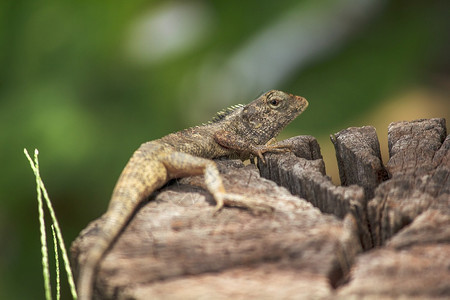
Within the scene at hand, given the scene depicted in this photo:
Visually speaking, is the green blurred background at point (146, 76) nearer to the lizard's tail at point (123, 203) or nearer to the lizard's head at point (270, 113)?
the lizard's head at point (270, 113)

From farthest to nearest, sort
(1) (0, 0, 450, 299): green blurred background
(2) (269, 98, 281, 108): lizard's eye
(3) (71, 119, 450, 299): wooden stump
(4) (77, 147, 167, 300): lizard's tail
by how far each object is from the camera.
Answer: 1. (1) (0, 0, 450, 299): green blurred background
2. (2) (269, 98, 281, 108): lizard's eye
3. (4) (77, 147, 167, 300): lizard's tail
4. (3) (71, 119, 450, 299): wooden stump

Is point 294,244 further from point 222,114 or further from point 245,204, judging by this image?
point 222,114

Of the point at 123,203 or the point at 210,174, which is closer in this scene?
the point at 123,203

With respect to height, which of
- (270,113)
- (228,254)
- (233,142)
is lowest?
(228,254)

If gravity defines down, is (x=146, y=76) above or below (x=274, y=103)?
above

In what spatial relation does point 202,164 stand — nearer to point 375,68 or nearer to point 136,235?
point 136,235

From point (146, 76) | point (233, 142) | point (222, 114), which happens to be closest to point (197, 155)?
point (233, 142)

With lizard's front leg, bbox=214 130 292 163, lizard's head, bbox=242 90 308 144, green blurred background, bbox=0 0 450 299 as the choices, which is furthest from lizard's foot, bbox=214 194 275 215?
green blurred background, bbox=0 0 450 299

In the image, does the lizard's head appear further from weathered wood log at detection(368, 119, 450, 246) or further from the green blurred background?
weathered wood log at detection(368, 119, 450, 246)

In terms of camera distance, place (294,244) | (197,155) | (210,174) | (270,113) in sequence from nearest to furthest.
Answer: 1. (294,244)
2. (210,174)
3. (197,155)
4. (270,113)
